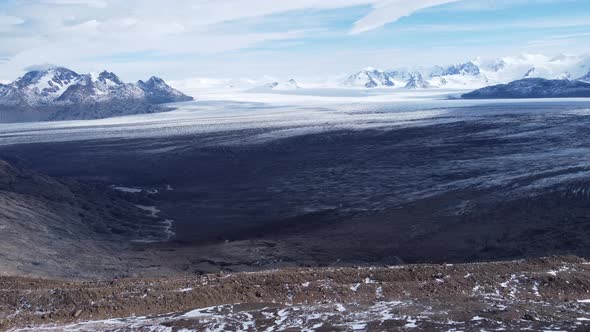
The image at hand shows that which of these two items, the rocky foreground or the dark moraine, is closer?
the rocky foreground

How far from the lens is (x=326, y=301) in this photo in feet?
54.3

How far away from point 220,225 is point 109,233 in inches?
284

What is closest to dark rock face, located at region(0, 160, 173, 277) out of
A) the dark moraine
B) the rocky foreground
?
the dark moraine

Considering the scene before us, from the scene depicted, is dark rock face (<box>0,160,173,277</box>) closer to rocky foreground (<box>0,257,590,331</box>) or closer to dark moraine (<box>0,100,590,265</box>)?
dark moraine (<box>0,100,590,265</box>)

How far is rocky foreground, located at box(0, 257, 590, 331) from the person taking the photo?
593 inches

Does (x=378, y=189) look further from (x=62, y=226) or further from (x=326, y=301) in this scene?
(x=326, y=301)

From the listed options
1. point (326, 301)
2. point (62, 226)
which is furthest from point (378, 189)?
point (326, 301)

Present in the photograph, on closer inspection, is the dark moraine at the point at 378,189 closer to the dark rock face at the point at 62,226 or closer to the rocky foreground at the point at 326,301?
the dark rock face at the point at 62,226

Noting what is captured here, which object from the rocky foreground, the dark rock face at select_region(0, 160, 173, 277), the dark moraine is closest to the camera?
the rocky foreground

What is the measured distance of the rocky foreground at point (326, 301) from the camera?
15.1m

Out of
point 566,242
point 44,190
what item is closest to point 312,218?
point 566,242

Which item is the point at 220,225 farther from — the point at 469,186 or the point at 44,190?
the point at 469,186

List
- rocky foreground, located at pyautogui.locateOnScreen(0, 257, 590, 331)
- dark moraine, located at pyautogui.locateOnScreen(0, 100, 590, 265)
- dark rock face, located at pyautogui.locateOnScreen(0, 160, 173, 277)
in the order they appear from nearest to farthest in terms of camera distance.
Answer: rocky foreground, located at pyautogui.locateOnScreen(0, 257, 590, 331), dark rock face, located at pyautogui.locateOnScreen(0, 160, 173, 277), dark moraine, located at pyautogui.locateOnScreen(0, 100, 590, 265)

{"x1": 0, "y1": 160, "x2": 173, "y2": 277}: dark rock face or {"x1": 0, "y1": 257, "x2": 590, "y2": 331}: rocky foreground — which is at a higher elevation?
{"x1": 0, "y1": 257, "x2": 590, "y2": 331}: rocky foreground
